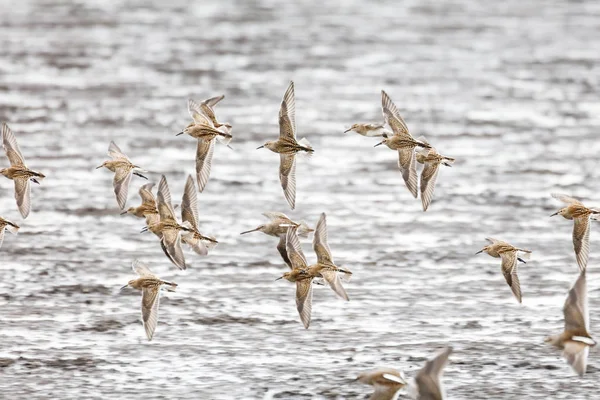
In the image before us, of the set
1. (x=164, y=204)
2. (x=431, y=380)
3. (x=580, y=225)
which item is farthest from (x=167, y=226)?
(x=431, y=380)

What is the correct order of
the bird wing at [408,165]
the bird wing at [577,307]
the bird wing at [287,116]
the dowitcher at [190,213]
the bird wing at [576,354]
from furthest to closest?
the bird wing at [408,165], the bird wing at [287,116], the dowitcher at [190,213], the bird wing at [576,354], the bird wing at [577,307]

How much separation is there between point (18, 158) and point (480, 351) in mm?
2897

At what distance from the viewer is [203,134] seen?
318 inches

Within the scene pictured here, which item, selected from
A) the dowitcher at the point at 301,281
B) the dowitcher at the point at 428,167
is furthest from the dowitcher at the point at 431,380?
the dowitcher at the point at 428,167

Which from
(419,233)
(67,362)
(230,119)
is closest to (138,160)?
(230,119)

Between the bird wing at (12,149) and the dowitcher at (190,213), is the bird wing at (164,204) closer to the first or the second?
the dowitcher at (190,213)

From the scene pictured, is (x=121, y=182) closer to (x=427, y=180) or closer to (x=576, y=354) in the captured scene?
(x=427, y=180)

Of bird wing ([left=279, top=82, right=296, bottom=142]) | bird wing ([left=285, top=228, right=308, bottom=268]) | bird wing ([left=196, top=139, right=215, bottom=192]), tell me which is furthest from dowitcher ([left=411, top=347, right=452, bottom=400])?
bird wing ([left=196, top=139, right=215, bottom=192])

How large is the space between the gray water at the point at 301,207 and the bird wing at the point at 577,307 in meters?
0.62

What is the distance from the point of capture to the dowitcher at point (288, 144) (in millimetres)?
7648

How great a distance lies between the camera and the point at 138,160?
40.4ft

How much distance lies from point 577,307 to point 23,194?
362cm

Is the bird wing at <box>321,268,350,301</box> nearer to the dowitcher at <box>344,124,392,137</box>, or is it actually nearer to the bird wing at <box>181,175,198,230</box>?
the bird wing at <box>181,175,198,230</box>

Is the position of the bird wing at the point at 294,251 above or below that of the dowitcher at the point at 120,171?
below
